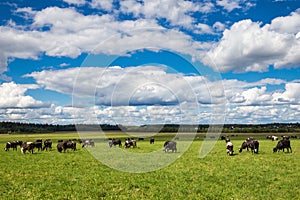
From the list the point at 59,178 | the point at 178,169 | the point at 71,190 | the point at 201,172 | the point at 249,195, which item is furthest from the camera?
the point at 178,169

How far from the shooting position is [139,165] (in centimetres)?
2283

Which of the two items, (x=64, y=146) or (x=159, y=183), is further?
(x=64, y=146)

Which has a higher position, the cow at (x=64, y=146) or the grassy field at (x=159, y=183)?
the cow at (x=64, y=146)

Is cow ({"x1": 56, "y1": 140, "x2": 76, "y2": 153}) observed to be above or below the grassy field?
above

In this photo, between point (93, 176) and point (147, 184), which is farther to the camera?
A: point (93, 176)

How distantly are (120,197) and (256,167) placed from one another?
11623mm

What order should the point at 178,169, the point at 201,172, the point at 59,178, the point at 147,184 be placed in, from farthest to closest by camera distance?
the point at 178,169, the point at 201,172, the point at 59,178, the point at 147,184

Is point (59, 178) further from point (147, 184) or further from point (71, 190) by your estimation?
point (147, 184)

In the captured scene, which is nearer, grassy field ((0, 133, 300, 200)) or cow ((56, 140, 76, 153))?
grassy field ((0, 133, 300, 200))

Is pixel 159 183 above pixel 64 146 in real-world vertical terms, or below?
below

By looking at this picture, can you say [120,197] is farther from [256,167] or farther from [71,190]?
[256,167]

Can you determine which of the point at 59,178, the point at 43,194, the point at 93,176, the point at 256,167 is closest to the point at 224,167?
the point at 256,167

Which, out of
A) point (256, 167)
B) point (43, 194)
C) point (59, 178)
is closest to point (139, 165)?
point (59, 178)

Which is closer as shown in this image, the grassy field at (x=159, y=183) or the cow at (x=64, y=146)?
the grassy field at (x=159, y=183)
